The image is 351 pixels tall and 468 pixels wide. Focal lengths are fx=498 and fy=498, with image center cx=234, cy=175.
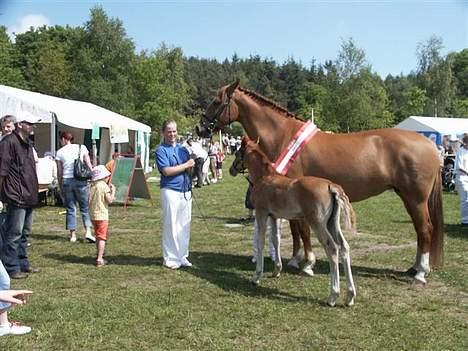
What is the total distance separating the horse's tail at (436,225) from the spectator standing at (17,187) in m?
5.54

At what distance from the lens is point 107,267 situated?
7426 millimetres

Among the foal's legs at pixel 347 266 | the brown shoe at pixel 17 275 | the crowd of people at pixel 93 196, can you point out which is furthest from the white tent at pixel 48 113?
the foal's legs at pixel 347 266

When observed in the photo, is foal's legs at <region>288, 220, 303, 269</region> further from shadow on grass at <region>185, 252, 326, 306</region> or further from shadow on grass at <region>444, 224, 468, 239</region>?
shadow on grass at <region>444, 224, 468, 239</region>

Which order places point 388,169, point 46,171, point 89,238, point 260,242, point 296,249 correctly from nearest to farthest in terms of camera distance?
1. point 260,242
2. point 388,169
3. point 296,249
4. point 89,238
5. point 46,171

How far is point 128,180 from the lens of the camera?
49.4ft

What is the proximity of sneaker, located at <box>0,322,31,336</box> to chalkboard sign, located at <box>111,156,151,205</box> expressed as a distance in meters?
10.1

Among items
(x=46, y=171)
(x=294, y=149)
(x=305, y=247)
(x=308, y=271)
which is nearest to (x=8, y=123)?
(x=294, y=149)

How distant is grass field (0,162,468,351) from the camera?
4.57m

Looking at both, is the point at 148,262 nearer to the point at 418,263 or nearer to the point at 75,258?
the point at 75,258

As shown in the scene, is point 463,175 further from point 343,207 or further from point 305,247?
point 343,207

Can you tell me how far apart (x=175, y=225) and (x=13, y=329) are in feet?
9.83

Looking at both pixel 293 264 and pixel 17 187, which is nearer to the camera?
pixel 17 187

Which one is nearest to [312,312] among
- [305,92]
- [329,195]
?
[329,195]

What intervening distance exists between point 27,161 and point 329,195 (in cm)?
406
